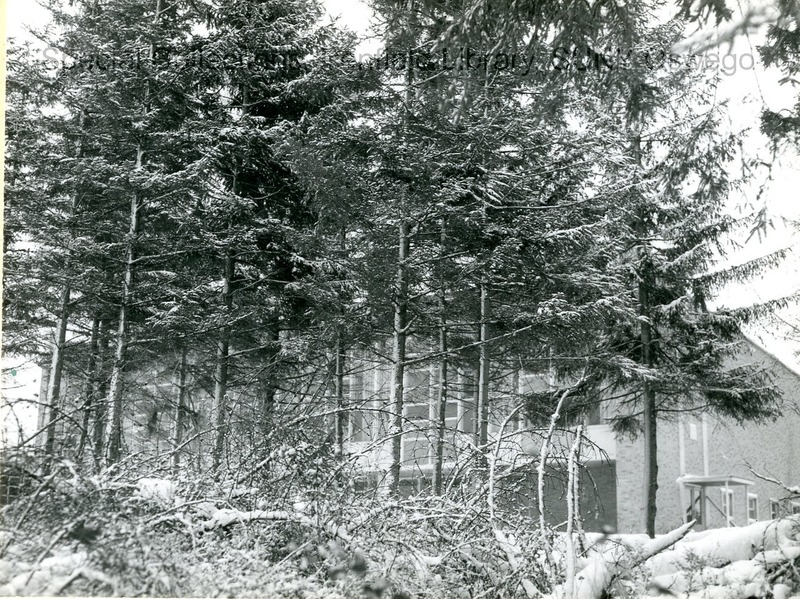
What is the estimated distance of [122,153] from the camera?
6895mm

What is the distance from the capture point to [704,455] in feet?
31.6

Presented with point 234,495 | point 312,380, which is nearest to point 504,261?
point 312,380

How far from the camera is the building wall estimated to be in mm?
7730

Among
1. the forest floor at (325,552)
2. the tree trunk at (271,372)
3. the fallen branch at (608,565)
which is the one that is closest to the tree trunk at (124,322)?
the tree trunk at (271,372)

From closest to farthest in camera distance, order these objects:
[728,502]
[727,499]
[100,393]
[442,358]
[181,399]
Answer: [100,393] < [181,399] < [442,358] < [727,499] < [728,502]

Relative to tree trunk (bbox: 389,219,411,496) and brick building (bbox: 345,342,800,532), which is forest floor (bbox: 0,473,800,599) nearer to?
brick building (bbox: 345,342,800,532)

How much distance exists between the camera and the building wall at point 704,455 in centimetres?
773

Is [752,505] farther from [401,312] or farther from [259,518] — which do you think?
[259,518]

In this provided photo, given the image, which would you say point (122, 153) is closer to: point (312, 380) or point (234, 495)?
point (312, 380)

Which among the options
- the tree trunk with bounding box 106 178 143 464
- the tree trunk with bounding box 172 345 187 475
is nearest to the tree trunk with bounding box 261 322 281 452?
the tree trunk with bounding box 172 345 187 475

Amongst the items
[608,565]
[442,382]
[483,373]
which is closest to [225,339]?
[442,382]

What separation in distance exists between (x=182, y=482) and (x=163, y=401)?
2.88 metres

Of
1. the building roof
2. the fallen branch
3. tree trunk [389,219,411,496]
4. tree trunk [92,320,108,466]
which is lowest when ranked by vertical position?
the fallen branch

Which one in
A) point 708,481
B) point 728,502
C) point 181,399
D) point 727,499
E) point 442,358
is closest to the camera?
point 181,399
